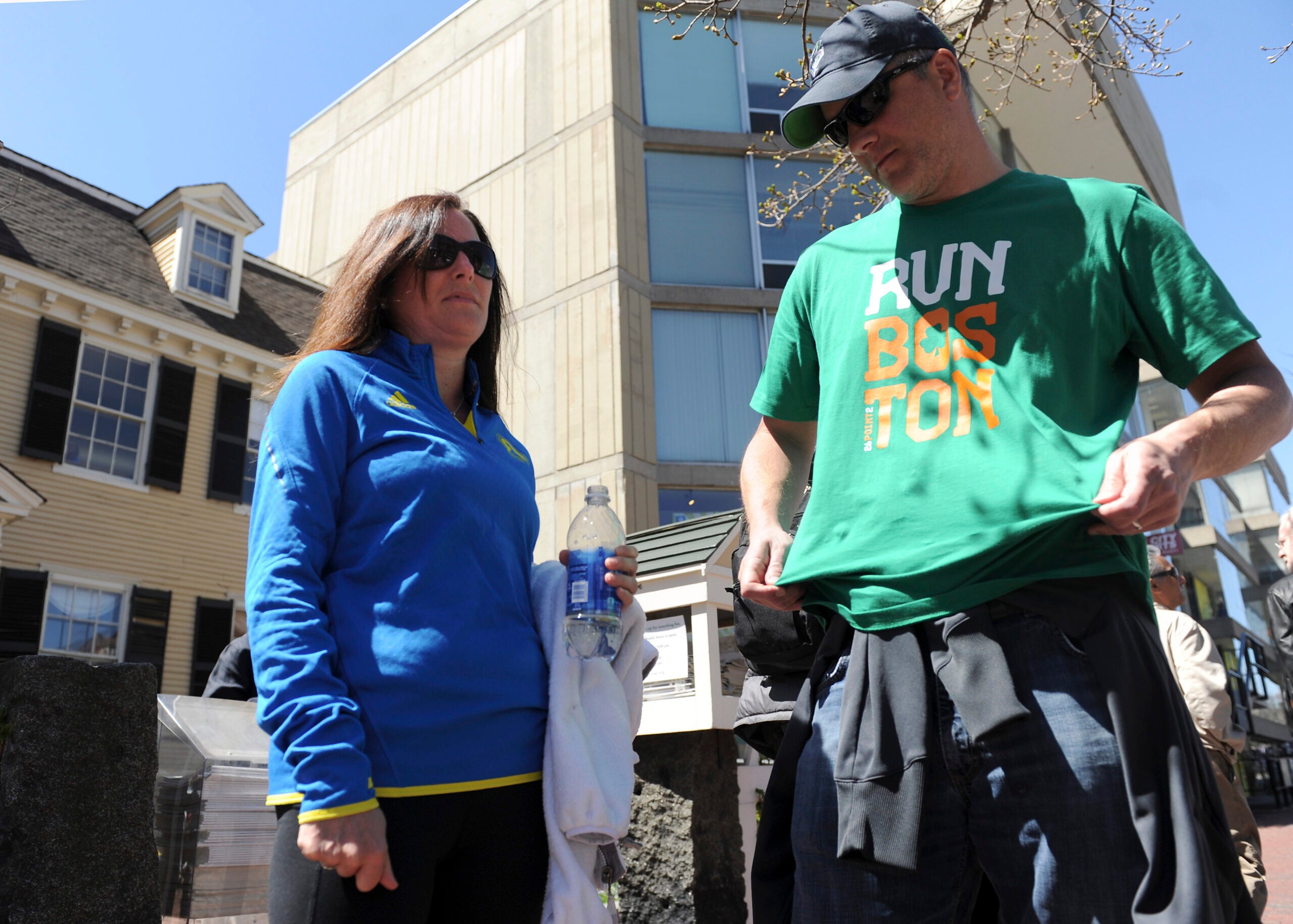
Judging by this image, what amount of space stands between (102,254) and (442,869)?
54.0 ft

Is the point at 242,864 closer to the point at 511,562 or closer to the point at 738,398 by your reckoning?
the point at 511,562

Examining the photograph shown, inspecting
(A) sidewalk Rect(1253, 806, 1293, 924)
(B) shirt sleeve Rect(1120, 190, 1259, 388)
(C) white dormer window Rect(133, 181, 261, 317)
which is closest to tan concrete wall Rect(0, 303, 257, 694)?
(C) white dormer window Rect(133, 181, 261, 317)

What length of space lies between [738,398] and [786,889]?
16343 millimetres

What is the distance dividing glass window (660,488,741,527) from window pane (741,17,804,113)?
8191 mm

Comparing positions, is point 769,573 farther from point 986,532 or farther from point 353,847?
point 353,847

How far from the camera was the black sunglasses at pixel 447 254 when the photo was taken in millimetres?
2395

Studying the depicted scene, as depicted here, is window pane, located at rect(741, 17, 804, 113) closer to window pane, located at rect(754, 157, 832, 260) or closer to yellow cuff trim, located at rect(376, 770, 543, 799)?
window pane, located at rect(754, 157, 832, 260)

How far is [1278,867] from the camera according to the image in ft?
33.2

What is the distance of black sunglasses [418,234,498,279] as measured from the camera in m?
2.39

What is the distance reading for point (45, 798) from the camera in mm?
2877

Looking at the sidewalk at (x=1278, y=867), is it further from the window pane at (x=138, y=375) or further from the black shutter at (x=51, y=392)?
the window pane at (x=138, y=375)

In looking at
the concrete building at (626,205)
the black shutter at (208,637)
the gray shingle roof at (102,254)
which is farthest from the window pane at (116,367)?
the concrete building at (626,205)

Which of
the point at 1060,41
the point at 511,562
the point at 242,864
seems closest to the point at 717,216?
the point at 1060,41

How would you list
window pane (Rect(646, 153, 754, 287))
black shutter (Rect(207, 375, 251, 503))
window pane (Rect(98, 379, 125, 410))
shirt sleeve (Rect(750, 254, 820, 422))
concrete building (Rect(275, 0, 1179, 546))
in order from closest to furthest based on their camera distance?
1. shirt sleeve (Rect(750, 254, 820, 422))
2. window pane (Rect(98, 379, 125, 410))
3. black shutter (Rect(207, 375, 251, 503))
4. concrete building (Rect(275, 0, 1179, 546))
5. window pane (Rect(646, 153, 754, 287))
